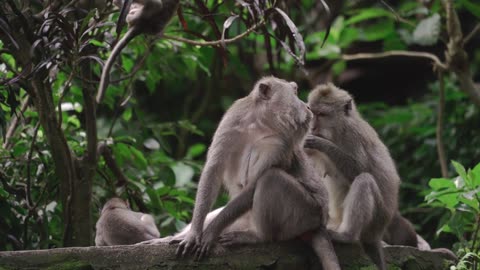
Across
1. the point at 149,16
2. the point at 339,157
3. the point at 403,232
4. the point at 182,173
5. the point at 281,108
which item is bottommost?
the point at 403,232

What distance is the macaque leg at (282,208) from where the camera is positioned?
4.85 m

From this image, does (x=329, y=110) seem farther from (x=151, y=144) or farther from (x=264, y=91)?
(x=151, y=144)

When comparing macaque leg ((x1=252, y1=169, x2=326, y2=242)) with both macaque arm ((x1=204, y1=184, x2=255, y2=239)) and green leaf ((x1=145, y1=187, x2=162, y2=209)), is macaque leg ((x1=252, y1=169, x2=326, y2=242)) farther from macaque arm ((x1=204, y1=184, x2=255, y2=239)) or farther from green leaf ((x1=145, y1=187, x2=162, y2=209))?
green leaf ((x1=145, y1=187, x2=162, y2=209))

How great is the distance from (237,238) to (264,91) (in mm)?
949

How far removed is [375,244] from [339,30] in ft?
13.7

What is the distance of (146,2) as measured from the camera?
4707 millimetres

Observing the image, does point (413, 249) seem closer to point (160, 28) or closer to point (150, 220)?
point (150, 220)

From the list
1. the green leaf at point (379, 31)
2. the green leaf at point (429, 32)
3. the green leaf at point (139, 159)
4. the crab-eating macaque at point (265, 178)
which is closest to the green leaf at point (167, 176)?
the green leaf at point (139, 159)

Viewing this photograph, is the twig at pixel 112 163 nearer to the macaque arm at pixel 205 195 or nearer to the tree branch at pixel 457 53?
the macaque arm at pixel 205 195

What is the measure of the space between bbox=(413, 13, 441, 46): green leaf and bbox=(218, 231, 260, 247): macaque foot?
3.78 metres

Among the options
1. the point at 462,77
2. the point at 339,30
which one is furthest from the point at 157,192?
the point at 339,30

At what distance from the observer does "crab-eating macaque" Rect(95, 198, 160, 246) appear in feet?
18.1

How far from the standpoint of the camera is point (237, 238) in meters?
4.93

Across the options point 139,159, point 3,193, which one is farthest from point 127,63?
point 3,193
